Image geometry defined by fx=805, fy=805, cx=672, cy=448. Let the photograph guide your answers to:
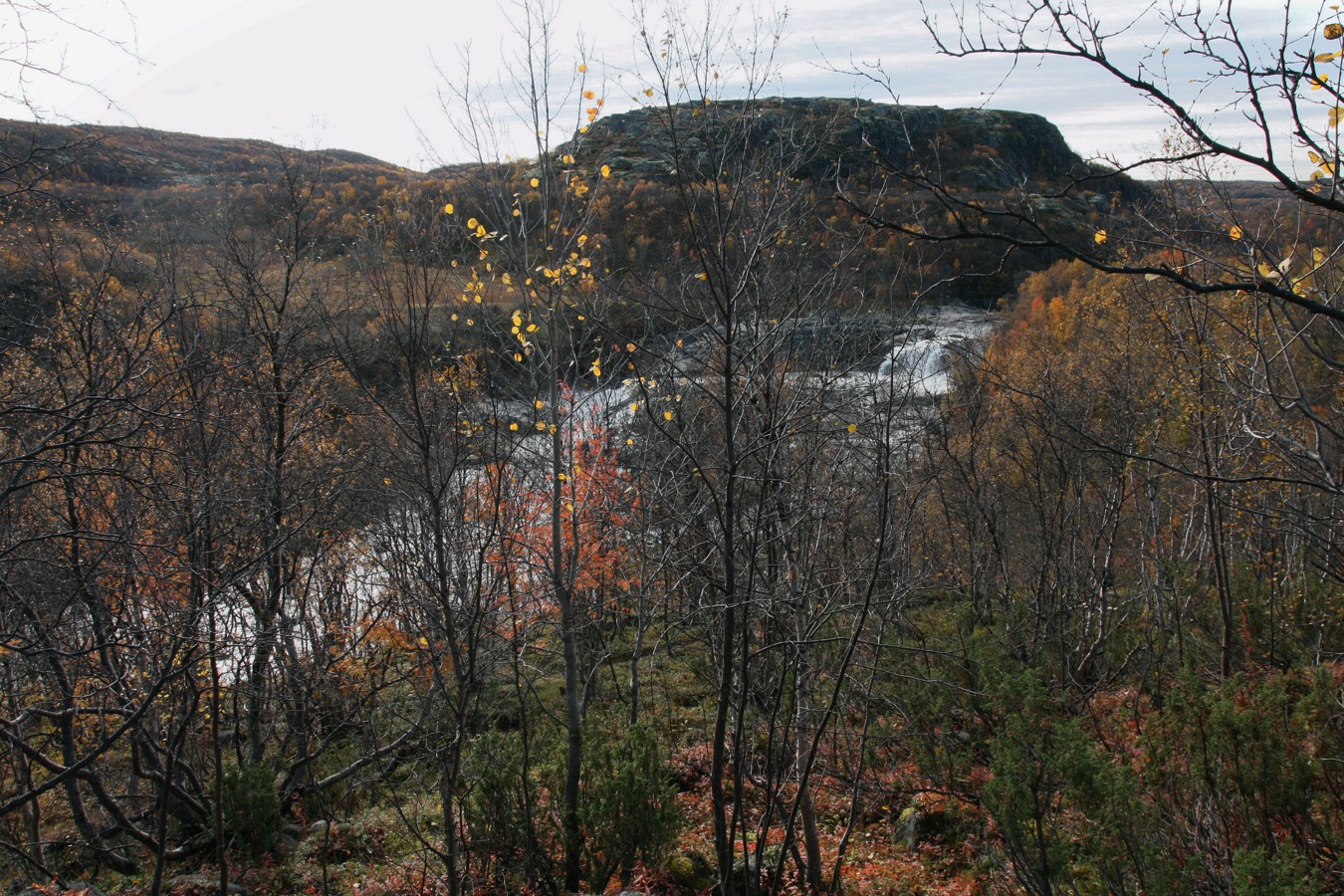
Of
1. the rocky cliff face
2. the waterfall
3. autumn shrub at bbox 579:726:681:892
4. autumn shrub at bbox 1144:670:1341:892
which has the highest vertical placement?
the rocky cliff face

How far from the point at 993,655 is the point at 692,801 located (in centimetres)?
432

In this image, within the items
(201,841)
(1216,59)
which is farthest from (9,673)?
(1216,59)

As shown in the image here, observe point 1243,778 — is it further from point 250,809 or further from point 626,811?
point 250,809

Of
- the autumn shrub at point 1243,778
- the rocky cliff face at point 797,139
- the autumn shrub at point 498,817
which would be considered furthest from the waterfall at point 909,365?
the autumn shrub at point 498,817

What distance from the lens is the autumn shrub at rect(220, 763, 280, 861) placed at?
8.06 m

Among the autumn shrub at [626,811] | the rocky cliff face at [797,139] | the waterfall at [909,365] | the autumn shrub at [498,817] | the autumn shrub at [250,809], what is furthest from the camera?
the autumn shrub at [250,809]

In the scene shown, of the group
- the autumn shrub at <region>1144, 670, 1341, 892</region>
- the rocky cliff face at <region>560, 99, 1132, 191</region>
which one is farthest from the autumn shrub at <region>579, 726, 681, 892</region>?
the rocky cliff face at <region>560, 99, 1132, 191</region>

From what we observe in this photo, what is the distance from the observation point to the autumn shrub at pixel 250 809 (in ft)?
26.5

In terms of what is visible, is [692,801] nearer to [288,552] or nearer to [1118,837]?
[288,552]

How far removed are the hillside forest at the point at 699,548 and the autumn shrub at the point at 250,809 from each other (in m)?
0.04

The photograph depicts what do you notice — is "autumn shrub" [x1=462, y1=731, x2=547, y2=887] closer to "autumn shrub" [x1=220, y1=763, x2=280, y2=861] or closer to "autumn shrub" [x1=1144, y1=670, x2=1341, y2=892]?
"autumn shrub" [x1=220, y1=763, x2=280, y2=861]

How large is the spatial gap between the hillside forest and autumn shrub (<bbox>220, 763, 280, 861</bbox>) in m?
0.04

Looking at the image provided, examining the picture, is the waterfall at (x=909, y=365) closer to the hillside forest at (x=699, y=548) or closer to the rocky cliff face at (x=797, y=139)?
the hillside forest at (x=699, y=548)

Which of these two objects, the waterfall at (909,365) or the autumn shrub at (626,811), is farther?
the autumn shrub at (626,811)
